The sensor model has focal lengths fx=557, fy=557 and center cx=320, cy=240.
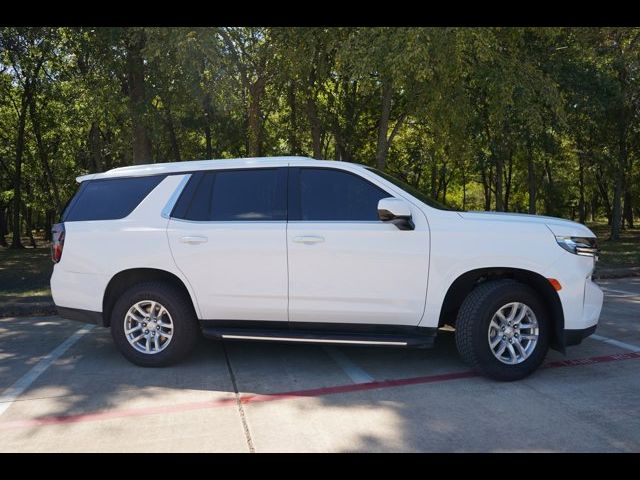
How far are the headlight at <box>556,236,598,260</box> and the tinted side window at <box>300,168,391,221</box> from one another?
1536mm

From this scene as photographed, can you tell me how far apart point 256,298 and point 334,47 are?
6.66 m

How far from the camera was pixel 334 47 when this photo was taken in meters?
10.2

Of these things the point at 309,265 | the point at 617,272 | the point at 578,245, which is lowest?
the point at 617,272

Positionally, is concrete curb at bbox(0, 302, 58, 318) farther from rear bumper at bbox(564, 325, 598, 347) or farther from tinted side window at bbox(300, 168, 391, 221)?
rear bumper at bbox(564, 325, 598, 347)

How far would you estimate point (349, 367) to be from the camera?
17.1ft

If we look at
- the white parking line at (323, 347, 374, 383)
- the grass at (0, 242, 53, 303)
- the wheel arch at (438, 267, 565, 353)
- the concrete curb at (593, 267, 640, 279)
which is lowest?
the white parking line at (323, 347, 374, 383)

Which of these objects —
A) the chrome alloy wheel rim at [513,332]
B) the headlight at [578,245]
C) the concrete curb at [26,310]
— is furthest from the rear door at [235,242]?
the concrete curb at [26,310]

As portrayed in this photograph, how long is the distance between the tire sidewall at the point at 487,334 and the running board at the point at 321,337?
41 cm

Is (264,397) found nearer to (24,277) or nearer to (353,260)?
(353,260)

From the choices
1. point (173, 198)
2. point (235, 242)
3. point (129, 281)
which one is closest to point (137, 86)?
point (173, 198)

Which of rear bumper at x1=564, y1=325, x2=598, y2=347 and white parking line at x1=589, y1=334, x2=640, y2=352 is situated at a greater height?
rear bumper at x1=564, y1=325, x2=598, y2=347

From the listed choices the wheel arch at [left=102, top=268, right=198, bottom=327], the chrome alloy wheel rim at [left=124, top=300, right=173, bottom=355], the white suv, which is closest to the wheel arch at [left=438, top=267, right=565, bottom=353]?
the white suv

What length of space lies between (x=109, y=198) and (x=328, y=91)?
14.1 meters

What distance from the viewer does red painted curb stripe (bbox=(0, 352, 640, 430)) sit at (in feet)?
13.3
